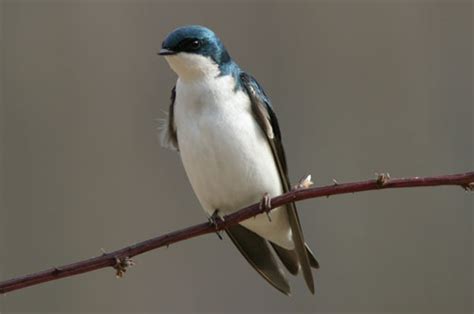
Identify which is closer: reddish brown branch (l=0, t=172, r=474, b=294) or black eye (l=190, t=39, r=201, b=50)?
reddish brown branch (l=0, t=172, r=474, b=294)

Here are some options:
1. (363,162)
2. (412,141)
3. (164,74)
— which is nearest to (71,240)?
(164,74)

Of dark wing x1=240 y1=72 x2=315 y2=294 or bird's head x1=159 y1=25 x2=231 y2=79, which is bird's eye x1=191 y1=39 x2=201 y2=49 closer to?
bird's head x1=159 y1=25 x2=231 y2=79

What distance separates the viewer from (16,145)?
4430 mm

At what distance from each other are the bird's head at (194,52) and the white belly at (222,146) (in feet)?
0.14

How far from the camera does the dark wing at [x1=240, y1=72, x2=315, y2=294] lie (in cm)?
251

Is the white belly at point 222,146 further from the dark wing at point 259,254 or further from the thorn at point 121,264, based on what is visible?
the thorn at point 121,264

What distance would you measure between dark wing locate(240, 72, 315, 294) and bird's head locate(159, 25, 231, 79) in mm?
106

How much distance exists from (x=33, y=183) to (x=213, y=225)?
8.71ft

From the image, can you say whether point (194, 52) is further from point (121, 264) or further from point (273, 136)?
point (121, 264)

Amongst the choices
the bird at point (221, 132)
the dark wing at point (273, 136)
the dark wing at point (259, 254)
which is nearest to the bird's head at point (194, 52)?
the bird at point (221, 132)

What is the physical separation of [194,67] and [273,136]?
31 centimetres

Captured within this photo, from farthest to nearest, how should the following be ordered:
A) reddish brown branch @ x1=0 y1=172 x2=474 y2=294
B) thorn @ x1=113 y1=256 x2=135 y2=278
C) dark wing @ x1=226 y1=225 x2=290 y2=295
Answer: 1. dark wing @ x1=226 y1=225 x2=290 y2=295
2. thorn @ x1=113 y1=256 x2=135 y2=278
3. reddish brown branch @ x1=0 y1=172 x2=474 y2=294

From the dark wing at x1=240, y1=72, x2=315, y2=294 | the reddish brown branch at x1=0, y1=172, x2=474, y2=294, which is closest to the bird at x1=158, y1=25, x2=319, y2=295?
the dark wing at x1=240, y1=72, x2=315, y2=294

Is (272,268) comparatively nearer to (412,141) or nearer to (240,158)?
(240,158)
